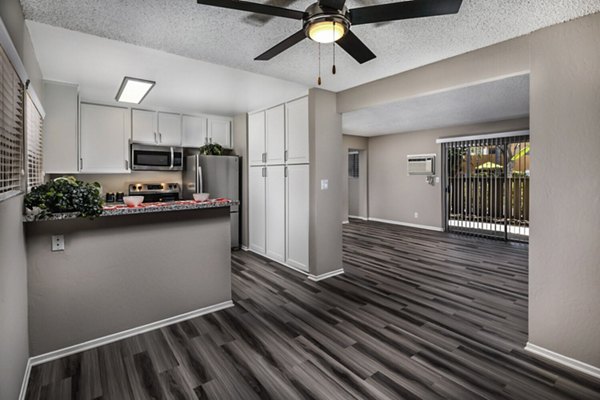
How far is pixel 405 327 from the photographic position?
108 inches

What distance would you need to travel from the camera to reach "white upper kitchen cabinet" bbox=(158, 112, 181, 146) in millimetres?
5043

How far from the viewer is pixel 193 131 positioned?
17.5 feet

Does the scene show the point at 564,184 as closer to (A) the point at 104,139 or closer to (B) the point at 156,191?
(B) the point at 156,191

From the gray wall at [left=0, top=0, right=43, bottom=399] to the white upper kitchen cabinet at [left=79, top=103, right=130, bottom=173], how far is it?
96.5 inches

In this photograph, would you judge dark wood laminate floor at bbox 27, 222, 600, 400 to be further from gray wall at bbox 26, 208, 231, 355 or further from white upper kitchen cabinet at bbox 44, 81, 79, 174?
white upper kitchen cabinet at bbox 44, 81, 79, 174

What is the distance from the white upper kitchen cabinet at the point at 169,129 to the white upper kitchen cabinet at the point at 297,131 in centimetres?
198

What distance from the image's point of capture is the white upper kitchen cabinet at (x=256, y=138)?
498 centimetres

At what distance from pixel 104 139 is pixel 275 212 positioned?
8.92 ft

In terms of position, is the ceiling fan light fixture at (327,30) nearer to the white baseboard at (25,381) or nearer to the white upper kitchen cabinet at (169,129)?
the white baseboard at (25,381)

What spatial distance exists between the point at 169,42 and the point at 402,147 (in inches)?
258

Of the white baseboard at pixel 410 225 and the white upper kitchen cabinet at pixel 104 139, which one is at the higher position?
the white upper kitchen cabinet at pixel 104 139

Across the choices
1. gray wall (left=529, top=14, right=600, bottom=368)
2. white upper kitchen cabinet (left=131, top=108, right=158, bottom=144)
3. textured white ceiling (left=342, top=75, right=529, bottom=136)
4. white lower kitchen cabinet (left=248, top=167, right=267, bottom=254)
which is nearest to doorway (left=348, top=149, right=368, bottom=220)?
textured white ceiling (left=342, top=75, right=529, bottom=136)

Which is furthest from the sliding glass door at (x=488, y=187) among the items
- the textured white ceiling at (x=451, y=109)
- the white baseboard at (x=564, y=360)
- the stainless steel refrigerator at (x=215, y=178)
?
the stainless steel refrigerator at (x=215, y=178)

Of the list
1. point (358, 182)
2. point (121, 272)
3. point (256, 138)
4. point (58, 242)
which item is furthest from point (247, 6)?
point (358, 182)
